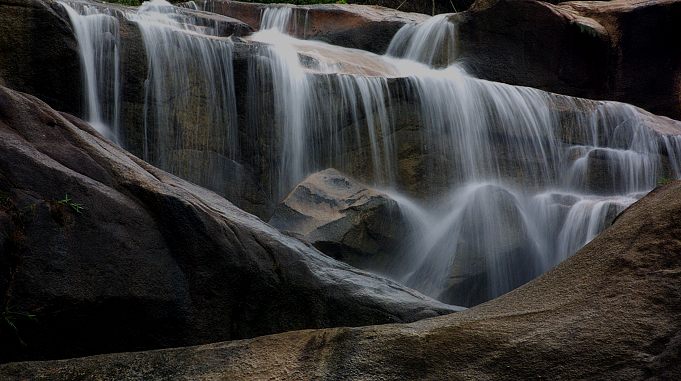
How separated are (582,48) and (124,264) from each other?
490 inches

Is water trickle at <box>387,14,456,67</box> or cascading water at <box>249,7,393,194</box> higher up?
water trickle at <box>387,14,456,67</box>

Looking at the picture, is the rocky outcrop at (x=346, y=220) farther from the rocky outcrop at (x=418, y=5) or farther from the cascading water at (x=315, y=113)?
the rocky outcrop at (x=418, y=5)

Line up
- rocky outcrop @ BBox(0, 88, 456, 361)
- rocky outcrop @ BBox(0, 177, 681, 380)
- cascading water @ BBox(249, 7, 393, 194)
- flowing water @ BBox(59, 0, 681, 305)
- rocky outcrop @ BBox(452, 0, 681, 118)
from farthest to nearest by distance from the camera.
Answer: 1. rocky outcrop @ BBox(452, 0, 681, 118)
2. cascading water @ BBox(249, 7, 393, 194)
3. flowing water @ BBox(59, 0, 681, 305)
4. rocky outcrop @ BBox(0, 88, 456, 361)
5. rocky outcrop @ BBox(0, 177, 681, 380)

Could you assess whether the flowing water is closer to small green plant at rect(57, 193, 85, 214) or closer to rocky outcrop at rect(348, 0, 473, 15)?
small green plant at rect(57, 193, 85, 214)

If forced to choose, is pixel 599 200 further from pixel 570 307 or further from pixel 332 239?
pixel 570 307

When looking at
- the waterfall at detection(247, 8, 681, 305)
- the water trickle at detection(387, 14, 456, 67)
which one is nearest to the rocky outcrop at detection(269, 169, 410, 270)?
the waterfall at detection(247, 8, 681, 305)

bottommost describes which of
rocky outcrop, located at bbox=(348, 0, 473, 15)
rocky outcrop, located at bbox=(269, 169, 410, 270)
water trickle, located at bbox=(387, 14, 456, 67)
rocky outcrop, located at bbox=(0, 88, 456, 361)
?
rocky outcrop, located at bbox=(269, 169, 410, 270)

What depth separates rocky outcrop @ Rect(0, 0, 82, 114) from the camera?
8375 millimetres

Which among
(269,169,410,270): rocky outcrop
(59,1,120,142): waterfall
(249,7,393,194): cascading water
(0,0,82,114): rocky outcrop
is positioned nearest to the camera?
(0,0,82,114): rocky outcrop

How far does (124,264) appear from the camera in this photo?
4.78m

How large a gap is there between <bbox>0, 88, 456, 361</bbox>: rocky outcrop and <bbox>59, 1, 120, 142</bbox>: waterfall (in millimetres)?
3327

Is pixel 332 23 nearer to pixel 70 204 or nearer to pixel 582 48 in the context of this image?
pixel 582 48

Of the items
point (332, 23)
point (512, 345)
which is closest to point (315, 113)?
point (332, 23)

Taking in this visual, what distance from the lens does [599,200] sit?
10742mm
